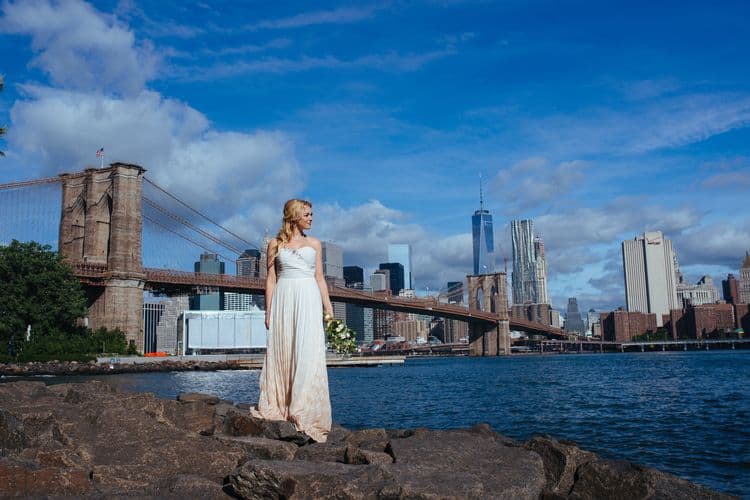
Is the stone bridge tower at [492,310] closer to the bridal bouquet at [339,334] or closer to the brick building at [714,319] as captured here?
the brick building at [714,319]

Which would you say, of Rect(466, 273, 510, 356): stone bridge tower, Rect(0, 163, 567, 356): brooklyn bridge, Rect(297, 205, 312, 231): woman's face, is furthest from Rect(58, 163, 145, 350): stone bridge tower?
Rect(466, 273, 510, 356): stone bridge tower

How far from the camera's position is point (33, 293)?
40.2 m

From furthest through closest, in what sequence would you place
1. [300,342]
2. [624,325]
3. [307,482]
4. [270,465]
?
[624,325] → [300,342] → [270,465] → [307,482]

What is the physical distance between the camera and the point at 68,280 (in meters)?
41.2

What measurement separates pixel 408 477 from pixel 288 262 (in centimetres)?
243

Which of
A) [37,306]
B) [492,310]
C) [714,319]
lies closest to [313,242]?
[37,306]

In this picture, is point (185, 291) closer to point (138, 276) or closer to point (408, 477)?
point (138, 276)

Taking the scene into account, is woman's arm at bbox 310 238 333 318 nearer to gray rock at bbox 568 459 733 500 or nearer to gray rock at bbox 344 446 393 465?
gray rock at bbox 344 446 393 465

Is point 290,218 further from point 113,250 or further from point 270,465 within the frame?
point 113,250

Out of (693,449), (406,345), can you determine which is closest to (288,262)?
(693,449)

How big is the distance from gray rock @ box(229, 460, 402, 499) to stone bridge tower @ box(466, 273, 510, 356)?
86.2 metres

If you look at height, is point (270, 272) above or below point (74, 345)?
above

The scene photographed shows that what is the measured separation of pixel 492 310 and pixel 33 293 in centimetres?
7658

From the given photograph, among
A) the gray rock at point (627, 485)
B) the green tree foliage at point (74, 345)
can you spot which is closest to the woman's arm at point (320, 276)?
the gray rock at point (627, 485)
